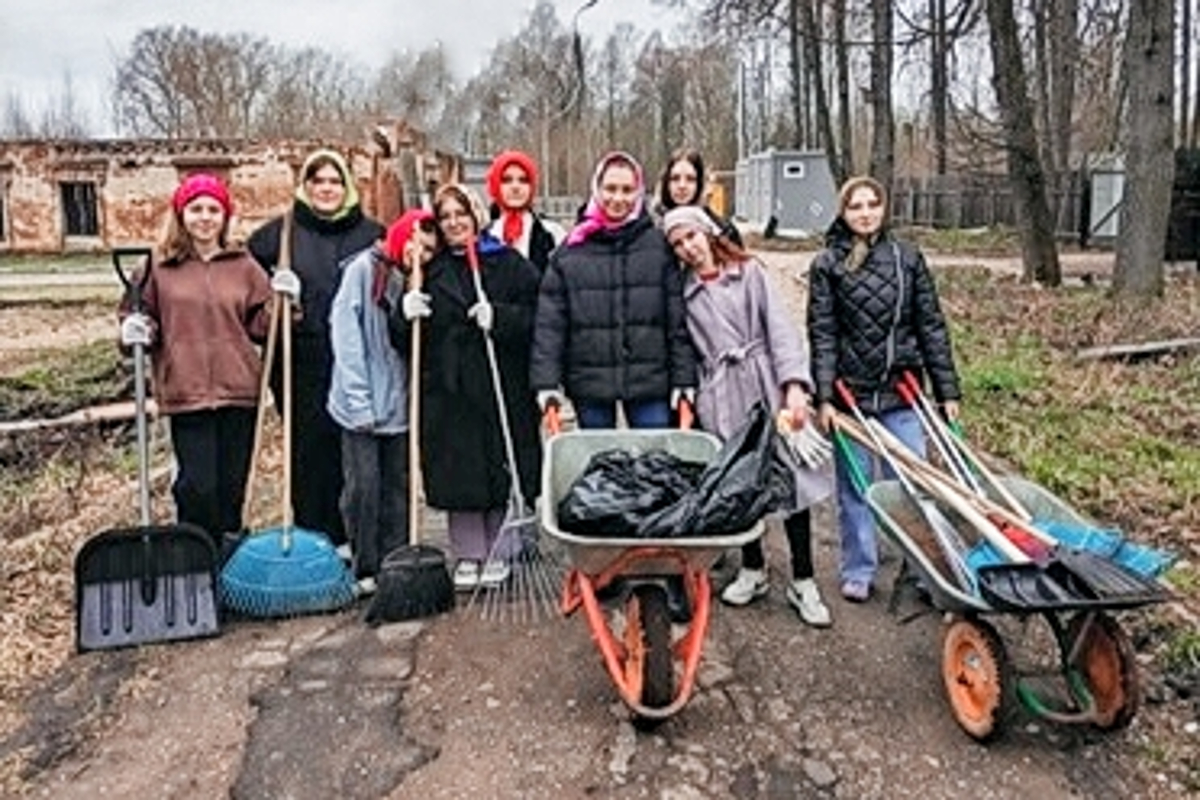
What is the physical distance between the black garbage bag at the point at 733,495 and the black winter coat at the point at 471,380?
3.70 feet

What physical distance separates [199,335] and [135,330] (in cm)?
23

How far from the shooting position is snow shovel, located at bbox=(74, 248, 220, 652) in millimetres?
4312

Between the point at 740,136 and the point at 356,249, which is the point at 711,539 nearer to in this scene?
the point at 356,249

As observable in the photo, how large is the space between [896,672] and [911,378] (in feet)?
3.55

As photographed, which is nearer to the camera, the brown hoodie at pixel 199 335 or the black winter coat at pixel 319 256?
the brown hoodie at pixel 199 335

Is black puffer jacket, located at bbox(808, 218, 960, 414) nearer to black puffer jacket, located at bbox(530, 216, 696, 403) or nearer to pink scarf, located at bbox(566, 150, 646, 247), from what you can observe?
black puffer jacket, located at bbox(530, 216, 696, 403)

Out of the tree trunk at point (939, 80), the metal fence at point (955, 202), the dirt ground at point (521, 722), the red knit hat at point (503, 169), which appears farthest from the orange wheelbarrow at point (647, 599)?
the metal fence at point (955, 202)

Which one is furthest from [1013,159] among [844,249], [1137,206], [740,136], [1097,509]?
[740,136]

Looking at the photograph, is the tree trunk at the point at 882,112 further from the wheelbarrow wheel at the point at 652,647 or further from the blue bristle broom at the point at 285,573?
the wheelbarrow wheel at the point at 652,647

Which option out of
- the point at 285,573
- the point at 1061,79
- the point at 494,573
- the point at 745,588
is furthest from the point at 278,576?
the point at 1061,79

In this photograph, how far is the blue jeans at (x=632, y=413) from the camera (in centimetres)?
453

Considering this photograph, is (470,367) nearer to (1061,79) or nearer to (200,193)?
(200,193)

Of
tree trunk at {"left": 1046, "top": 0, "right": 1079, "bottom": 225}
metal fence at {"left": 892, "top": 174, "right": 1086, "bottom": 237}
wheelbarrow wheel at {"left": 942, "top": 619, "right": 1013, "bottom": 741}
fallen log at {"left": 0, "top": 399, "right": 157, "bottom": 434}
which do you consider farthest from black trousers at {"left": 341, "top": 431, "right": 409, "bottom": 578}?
metal fence at {"left": 892, "top": 174, "right": 1086, "bottom": 237}

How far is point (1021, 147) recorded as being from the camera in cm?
1501
